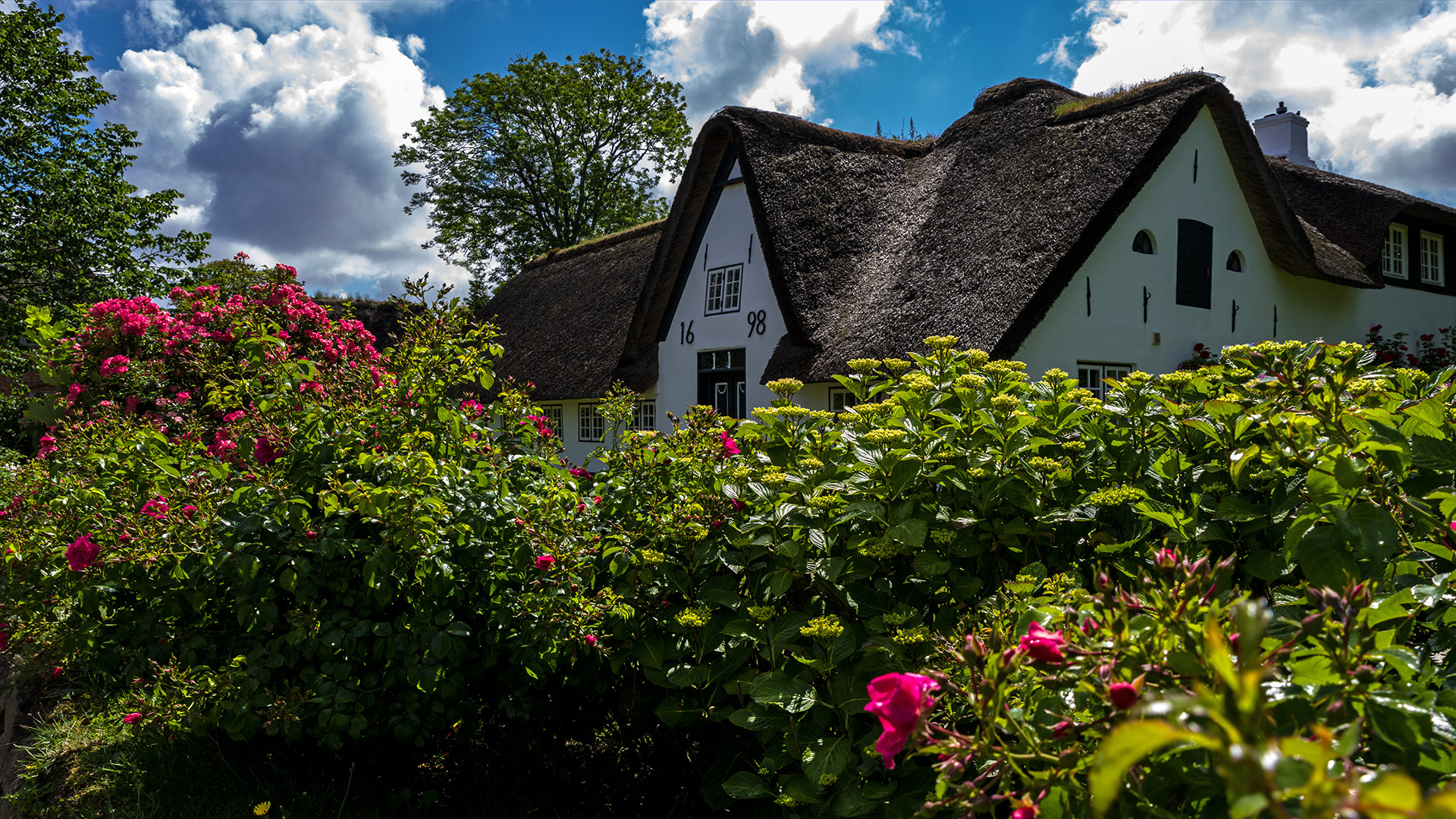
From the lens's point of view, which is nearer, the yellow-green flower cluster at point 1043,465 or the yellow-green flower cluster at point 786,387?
the yellow-green flower cluster at point 1043,465

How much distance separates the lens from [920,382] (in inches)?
→ 106

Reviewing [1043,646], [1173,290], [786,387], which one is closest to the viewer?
[1043,646]

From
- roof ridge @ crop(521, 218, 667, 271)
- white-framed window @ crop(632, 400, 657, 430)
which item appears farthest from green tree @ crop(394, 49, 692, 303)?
white-framed window @ crop(632, 400, 657, 430)

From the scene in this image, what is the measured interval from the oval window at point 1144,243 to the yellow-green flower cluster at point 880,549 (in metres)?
10.3

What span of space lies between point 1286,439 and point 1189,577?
1011 millimetres

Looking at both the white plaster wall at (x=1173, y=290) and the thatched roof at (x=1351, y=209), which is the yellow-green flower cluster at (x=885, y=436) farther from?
the thatched roof at (x=1351, y=209)

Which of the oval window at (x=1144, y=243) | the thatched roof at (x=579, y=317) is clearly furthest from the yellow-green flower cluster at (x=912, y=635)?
the thatched roof at (x=579, y=317)

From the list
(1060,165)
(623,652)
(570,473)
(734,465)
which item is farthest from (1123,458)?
(1060,165)

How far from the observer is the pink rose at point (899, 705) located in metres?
1.12

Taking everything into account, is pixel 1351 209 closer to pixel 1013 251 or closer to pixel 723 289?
pixel 1013 251

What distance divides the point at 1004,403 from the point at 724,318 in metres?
10.8

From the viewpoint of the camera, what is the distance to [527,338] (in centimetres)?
1952

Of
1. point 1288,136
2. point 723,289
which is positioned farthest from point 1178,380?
→ point 1288,136

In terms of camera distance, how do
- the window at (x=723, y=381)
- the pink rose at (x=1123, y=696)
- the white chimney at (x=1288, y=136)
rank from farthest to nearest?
the white chimney at (x=1288, y=136) → the window at (x=723, y=381) → the pink rose at (x=1123, y=696)
